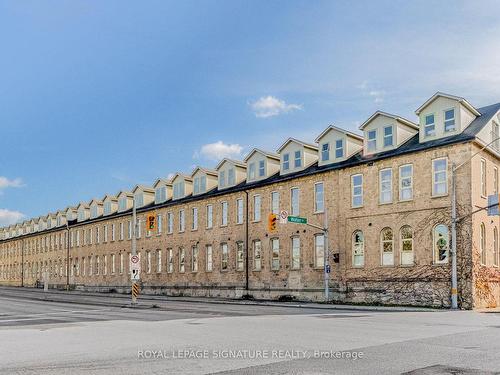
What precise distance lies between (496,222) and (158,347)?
95.1 ft

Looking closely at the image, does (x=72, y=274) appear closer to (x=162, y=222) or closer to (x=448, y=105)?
(x=162, y=222)

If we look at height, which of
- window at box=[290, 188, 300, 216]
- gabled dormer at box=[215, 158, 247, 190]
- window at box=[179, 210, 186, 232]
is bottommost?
window at box=[179, 210, 186, 232]

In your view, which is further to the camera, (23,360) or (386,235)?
(386,235)

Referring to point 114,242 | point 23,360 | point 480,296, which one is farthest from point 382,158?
point 114,242

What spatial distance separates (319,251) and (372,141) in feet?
28.2

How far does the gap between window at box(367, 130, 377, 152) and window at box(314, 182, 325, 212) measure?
15.4ft

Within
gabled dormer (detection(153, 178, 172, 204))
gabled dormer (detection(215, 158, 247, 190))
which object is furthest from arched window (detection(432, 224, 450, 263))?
gabled dormer (detection(153, 178, 172, 204))

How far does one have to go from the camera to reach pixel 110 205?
70250 millimetres

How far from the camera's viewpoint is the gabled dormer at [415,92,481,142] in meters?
33.8

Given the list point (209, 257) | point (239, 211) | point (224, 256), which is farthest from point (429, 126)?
point (209, 257)

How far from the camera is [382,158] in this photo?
36.6 meters

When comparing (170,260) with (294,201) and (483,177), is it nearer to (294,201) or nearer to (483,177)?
(294,201)

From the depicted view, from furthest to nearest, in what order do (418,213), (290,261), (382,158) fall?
(290,261) → (382,158) → (418,213)

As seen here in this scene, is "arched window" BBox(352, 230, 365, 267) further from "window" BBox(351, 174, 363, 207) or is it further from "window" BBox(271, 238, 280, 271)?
"window" BBox(271, 238, 280, 271)
